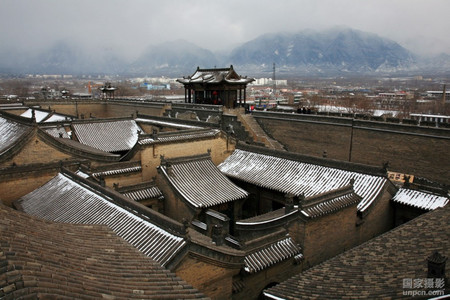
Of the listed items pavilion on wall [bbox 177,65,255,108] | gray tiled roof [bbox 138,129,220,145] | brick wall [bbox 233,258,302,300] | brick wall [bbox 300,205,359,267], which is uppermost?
pavilion on wall [bbox 177,65,255,108]

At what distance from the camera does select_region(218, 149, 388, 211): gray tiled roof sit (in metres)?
17.0

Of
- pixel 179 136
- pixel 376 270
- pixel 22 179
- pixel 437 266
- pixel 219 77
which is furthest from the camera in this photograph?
pixel 219 77

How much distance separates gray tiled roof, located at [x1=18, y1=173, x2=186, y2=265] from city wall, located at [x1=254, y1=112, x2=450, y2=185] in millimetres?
13154

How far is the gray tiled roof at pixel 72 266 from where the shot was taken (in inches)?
205

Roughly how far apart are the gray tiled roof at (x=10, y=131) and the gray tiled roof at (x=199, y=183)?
8.52 metres

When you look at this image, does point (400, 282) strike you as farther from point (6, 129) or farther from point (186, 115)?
point (186, 115)

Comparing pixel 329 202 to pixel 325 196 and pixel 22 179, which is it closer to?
pixel 325 196

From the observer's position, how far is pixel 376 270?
8.73 metres

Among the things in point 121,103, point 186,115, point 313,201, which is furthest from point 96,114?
point 313,201

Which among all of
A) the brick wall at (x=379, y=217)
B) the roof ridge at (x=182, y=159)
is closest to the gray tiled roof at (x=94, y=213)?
the roof ridge at (x=182, y=159)

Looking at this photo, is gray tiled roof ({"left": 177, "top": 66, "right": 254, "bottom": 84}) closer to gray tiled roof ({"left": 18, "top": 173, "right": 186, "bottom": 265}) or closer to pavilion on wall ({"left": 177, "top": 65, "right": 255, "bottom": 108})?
pavilion on wall ({"left": 177, "top": 65, "right": 255, "bottom": 108})

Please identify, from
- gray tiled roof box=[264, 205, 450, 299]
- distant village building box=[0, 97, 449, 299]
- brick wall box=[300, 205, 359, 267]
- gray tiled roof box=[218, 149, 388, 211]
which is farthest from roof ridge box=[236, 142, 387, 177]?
gray tiled roof box=[264, 205, 450, 299]

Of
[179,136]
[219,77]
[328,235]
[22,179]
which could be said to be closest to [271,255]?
[328,235]

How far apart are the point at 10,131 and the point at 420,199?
22989mm
